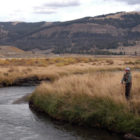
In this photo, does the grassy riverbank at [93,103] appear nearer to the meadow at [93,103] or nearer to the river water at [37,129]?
the meadow at [93,103]

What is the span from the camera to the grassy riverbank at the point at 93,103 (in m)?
14.1

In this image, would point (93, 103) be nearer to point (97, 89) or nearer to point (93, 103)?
point (93, 103)

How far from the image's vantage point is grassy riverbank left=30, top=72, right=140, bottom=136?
1406 cm

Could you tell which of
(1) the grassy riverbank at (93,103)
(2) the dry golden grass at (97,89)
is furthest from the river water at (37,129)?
(2) the dry golden grass at (97,89)

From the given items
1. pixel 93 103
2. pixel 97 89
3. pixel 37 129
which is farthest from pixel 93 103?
pixel 37 129

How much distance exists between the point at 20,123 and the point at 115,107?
5521mm

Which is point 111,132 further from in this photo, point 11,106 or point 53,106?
point 11,106

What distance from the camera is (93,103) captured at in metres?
15.7

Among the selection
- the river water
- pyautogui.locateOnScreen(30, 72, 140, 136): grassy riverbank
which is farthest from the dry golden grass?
the river water

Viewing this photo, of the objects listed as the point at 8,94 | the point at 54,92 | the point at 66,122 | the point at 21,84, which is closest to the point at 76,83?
the point at 54,92

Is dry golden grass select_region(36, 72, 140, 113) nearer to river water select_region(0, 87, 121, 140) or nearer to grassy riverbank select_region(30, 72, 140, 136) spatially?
grassy riverbank select_region(30, 72, 140, 136)

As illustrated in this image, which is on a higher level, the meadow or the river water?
the meadow

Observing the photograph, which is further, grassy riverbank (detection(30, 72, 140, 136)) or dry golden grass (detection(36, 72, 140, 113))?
dry golden grass (detection(36, 72, 140, 113))

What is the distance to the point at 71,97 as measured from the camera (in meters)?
17.3
